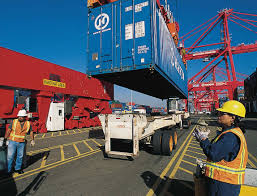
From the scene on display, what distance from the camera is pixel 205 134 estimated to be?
2.16 metres

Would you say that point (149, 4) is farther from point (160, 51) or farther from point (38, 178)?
point (38, 178)

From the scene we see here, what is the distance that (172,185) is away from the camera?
12.6 feet

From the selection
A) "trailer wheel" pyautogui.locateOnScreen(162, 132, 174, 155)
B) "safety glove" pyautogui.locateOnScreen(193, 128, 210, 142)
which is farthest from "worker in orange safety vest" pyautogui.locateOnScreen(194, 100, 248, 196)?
"trailer wheel" pyautogui.locateOnScreen(162, 132, 174, 155)

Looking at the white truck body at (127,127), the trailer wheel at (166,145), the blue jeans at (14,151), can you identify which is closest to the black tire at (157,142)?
the trailer wheel at (166,145)

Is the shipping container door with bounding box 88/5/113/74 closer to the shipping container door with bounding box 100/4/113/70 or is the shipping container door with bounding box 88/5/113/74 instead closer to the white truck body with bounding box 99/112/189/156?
the shipping container door with bounding box 100/4/113/70

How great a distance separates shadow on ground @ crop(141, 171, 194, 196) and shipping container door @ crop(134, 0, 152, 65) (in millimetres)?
4302

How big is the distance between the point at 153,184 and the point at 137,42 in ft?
17.9

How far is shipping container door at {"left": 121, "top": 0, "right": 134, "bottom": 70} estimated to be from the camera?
6.68 metres

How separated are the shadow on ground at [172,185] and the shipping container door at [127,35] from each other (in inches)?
177

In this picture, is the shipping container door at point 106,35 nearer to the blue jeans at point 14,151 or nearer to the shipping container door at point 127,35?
the shipping container door at point 127,35

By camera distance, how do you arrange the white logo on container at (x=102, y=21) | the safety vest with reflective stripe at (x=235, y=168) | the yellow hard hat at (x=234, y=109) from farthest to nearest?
the white logo on container at (x=102, y=21), the yellow hard hat at (x=234, y=109), the safety vest with reflective stripe at (x=235, y=168)

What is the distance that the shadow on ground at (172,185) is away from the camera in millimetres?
3518

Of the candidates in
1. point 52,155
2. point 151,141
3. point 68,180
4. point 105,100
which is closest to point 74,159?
point 52,155

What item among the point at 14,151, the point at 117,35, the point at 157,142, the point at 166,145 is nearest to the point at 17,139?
the point at 14,151
